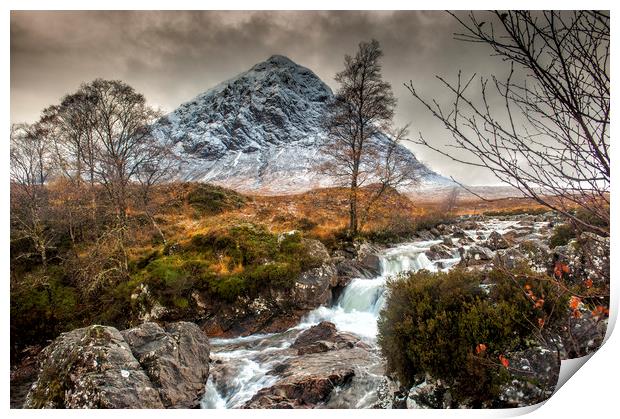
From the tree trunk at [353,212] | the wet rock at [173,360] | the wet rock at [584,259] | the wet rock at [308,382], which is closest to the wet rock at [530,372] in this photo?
the wet rock at [584,259]

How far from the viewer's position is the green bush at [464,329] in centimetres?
377

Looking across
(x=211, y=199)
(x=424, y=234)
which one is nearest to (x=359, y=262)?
(x=424, y=234)

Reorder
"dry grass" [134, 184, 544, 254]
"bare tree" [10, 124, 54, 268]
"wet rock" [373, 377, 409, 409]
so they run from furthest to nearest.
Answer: "dry grass" [134, 184, 544, 254] < "bare tree" [10, 124, 54, 268] < "wet rock" [373, 377, 409, 409]

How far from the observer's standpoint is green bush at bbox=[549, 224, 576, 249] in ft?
21.0

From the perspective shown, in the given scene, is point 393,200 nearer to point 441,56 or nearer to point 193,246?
point 441,56

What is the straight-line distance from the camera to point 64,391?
13.4 ft

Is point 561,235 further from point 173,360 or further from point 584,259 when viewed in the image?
point 173,360

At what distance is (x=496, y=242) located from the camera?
23.2 feet

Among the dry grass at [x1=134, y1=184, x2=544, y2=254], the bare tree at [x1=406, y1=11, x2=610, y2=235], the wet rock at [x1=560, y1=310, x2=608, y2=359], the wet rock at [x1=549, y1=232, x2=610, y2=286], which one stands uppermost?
the bare tree at [x1=406, y1=11, x2=610, y2=235]

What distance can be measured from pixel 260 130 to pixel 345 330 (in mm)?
5014

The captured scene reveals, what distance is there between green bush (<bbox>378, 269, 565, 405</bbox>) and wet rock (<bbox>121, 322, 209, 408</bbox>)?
268cm

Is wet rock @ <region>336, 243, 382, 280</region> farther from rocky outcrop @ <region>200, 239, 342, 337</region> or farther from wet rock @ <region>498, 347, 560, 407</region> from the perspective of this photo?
wet rock @ <region>498, 347, 560, 407</region>

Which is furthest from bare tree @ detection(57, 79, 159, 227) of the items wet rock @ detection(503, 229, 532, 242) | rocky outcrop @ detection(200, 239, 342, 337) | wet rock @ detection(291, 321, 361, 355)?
wet rock @ detection(503, 229, 532, 242)
